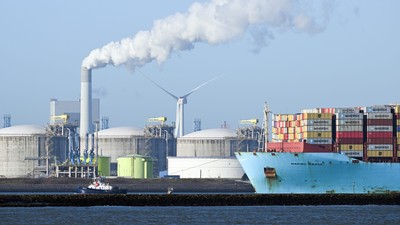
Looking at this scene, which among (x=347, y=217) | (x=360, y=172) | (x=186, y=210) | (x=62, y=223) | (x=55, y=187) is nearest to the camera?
(x=62, y=223)

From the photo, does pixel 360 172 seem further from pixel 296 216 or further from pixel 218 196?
pixel 296 216

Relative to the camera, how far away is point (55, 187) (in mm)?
188000

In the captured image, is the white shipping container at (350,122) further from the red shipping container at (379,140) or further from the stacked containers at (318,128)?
the red shipping container at (379,140)

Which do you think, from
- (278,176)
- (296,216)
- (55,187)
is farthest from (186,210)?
(55,187)

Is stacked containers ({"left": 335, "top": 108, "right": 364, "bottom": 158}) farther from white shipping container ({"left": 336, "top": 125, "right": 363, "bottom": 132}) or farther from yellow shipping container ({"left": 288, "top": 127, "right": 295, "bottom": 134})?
yellow shipping container ({"left": 288, "top": 127, "right": 295, "bottom": 134})

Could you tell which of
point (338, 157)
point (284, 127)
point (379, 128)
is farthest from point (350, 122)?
point (284, 127)

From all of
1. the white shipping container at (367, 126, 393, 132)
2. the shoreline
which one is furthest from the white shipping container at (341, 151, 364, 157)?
the shoreline

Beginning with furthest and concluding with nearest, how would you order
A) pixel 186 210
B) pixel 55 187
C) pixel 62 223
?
1. pixel 55 187
2. pixel 186 210
3. pixel 62 223

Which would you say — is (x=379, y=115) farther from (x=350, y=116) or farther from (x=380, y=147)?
(x=380, y=147)

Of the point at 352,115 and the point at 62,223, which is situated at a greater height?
the point at 352,115

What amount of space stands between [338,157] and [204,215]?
109 ft

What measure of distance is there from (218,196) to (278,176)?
67.8 ft

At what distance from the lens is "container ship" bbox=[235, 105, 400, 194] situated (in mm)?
124688

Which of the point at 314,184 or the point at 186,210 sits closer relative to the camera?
the point at 186,210
